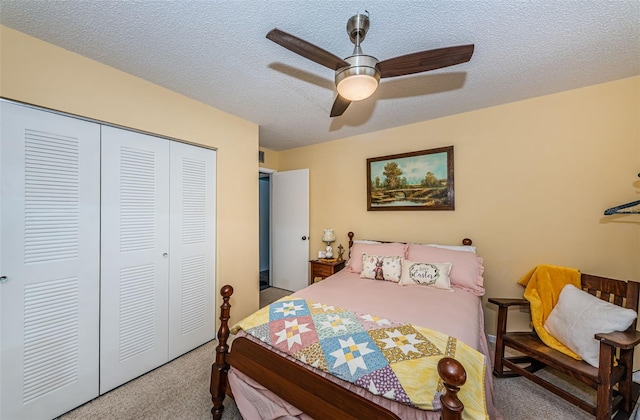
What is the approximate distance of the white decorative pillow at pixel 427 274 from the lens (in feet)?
7.28

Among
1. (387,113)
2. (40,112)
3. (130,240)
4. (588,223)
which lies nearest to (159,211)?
(130,240)

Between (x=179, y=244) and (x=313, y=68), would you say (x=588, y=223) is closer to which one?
(x=313, y=68)

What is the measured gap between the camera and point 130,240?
1.95 metres

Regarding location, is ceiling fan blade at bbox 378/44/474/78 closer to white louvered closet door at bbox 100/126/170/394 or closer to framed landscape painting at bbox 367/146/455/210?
framed landscape painting at bbox 367/146/455/210

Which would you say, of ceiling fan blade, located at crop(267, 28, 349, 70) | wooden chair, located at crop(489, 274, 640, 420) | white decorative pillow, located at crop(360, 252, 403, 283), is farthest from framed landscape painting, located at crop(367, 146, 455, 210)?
ceiling fan blade, located at crop(267, 28, 349, 70)

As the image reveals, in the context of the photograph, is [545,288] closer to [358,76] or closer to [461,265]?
[461,265]

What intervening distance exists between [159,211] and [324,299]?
1.63 metres

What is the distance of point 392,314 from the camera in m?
1.64

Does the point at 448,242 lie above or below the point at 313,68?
below

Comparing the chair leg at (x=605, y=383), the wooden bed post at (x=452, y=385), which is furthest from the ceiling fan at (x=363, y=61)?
the chair leg at (x=605, y=383)

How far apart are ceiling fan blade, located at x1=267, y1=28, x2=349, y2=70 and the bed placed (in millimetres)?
1440

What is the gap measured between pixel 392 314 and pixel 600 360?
1.22 meters

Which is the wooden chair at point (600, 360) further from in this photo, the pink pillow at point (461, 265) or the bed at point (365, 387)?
the bed at point (365, 387)

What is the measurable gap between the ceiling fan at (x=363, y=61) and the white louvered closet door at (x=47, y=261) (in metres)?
1.71
